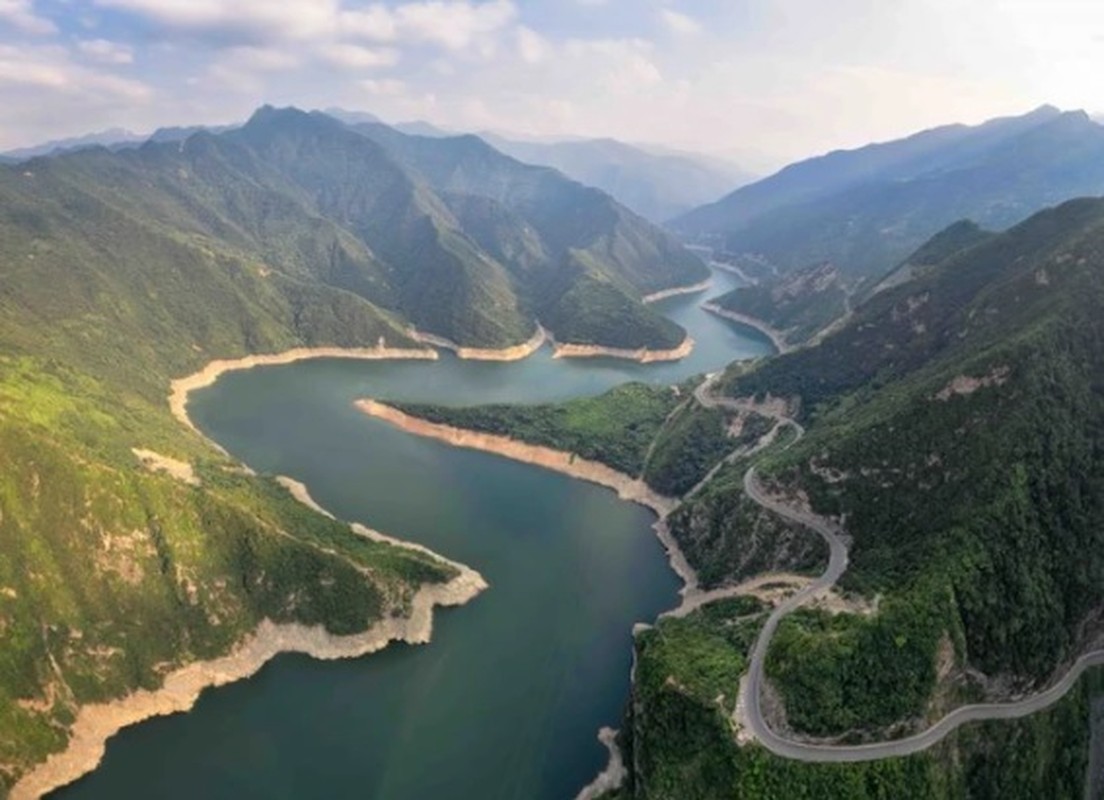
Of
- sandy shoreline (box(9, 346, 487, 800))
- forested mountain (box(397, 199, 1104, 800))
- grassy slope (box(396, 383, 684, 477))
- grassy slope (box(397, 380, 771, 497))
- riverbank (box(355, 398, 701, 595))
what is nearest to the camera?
forested mountain (box(397, 199, 1104, 800))

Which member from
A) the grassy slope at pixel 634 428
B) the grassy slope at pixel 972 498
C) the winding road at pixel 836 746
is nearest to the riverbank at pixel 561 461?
the grassy slope at pixel 634 428

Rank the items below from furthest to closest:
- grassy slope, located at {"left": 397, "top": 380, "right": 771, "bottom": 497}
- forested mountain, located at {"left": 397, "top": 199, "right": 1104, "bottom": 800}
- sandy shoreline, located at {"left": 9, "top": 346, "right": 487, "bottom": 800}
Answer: grassy slope, located at {"left": 397, "top": 380, "right": 771, "bottom": 497} < sandy shoreline, located at {"left": 9, "top": 346, "right": 487, "bottom": 800} < forested mountain, located at {"left": 397, "top": 199, "right": 1104, "bottom": 800}

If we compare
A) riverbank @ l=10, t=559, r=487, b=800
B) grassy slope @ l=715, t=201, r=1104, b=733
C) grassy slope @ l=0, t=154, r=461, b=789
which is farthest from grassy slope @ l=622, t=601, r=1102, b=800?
grassy slope @ l=0, t=154, r=461, b=789

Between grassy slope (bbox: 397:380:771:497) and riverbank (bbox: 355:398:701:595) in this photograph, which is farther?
grassy slope (bbox: 397:380:771:497)

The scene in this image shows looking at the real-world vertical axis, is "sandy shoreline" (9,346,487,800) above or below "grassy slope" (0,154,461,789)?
below

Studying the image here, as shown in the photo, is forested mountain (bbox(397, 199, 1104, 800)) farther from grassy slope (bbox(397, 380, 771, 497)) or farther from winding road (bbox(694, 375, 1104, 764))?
grassy slope (bbox(397, 380, 771, 497))

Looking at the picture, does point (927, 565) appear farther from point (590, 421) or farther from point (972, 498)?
point (590, 421)
